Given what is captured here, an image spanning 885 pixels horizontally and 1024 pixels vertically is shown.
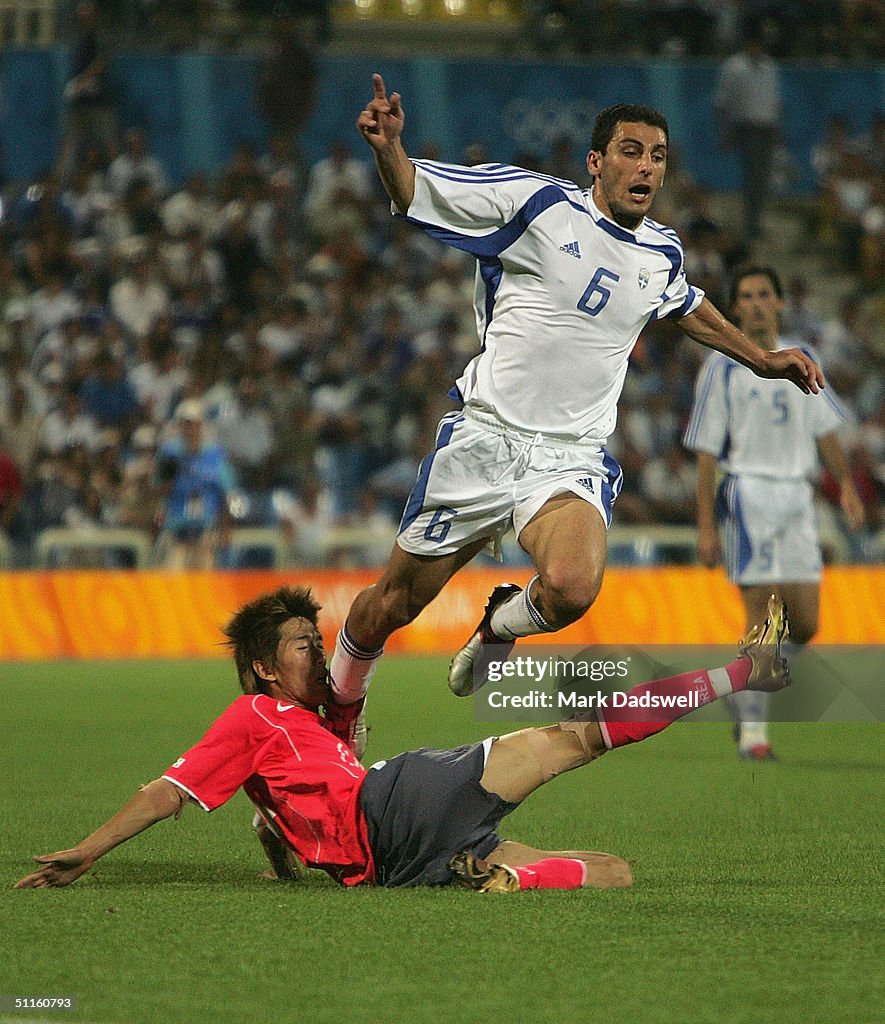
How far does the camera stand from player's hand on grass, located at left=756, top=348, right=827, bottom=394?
22.2 ft

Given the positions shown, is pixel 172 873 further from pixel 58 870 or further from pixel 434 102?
pixel 434 102

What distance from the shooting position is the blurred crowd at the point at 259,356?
53.3 ft

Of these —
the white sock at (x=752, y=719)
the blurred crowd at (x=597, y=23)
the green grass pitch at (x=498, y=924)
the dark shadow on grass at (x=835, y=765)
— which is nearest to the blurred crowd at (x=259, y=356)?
the blurred crowd at (x=597, y=23)

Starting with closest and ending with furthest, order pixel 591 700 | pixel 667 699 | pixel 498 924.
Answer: pixel 498 924
pixel 667 699
pixel 591 700

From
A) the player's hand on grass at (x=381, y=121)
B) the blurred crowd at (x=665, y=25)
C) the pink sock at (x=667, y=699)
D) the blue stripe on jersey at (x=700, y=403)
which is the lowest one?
the pink sock at (x=667, y=699)

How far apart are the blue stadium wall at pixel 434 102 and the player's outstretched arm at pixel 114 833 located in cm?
1576

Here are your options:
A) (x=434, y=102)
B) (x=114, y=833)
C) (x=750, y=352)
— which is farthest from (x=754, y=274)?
(x=434, y=102)

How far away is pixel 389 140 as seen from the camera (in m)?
5.98

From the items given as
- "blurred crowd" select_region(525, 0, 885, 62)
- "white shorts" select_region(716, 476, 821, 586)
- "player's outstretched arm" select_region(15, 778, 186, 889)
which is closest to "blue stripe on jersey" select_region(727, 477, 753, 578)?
"white shorts" select_region(716, 476, 821, 586)

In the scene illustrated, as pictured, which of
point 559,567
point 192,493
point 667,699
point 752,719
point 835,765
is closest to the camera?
point 667,699

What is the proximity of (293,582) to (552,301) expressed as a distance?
30.9ft

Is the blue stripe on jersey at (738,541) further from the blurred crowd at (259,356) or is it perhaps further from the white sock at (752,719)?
the blurred crowd at (259,356)

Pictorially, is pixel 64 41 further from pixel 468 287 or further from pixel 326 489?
pixel 326 489

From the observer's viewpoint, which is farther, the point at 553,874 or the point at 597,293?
the point at 597,293
